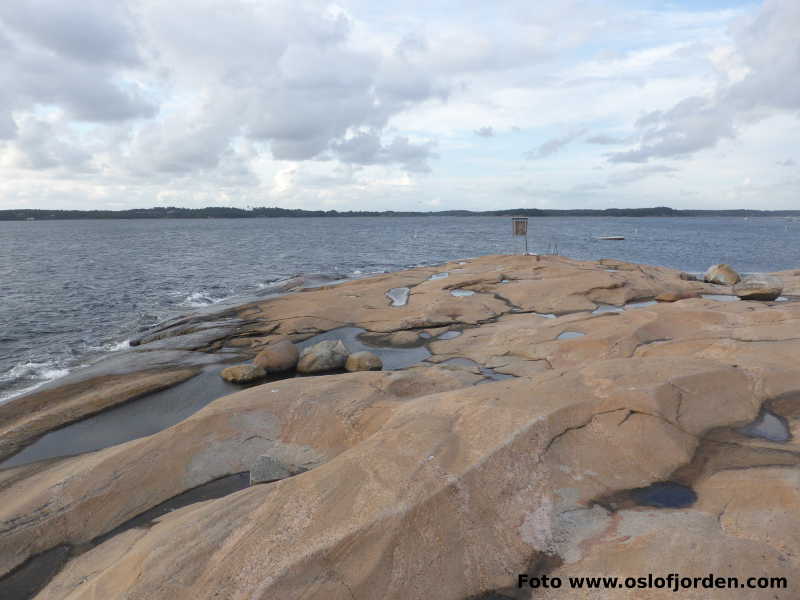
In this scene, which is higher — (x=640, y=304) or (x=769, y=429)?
(x=769, y=429)

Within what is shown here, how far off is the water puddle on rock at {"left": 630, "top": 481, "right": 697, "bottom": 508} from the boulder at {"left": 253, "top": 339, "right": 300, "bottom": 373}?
10.5 meters

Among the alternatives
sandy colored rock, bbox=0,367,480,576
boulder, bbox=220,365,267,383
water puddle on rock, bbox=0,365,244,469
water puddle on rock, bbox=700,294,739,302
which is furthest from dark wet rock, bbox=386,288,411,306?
water puddle on rock, bbox=700,294,739,302

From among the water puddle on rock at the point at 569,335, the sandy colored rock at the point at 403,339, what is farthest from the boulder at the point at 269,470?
the water puddle on rock at the point at 569,335

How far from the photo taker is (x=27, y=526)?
7027 mm

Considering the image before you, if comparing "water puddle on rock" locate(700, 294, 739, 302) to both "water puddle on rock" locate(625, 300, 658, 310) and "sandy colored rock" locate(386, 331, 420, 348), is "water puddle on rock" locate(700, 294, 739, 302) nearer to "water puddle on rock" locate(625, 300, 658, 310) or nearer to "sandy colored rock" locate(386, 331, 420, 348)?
"water puddle on rock" locate(625, 300, 658, 310)

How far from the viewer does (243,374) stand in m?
13.7

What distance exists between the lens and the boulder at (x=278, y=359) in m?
14.0

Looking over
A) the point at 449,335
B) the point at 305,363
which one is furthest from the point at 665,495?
the point at 449,335

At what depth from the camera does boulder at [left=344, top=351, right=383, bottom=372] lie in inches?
533

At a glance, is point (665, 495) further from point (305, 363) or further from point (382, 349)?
point (382, 349)

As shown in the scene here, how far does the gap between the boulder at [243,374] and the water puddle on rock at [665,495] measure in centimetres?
1073

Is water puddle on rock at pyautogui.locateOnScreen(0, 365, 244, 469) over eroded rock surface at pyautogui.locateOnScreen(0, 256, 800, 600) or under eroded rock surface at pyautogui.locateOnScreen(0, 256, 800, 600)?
under

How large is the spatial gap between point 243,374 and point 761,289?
68.5 feet

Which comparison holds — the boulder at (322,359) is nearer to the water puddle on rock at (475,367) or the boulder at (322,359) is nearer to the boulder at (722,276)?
the water puddle on rock at (475,367)
